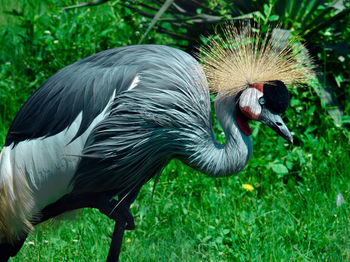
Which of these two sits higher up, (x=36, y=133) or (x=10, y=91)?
(x=36, y=133)

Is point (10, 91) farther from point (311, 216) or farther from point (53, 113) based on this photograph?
point (311, 216)

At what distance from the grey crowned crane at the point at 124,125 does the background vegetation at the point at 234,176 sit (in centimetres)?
30

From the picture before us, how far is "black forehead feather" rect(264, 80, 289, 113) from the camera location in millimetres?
2189

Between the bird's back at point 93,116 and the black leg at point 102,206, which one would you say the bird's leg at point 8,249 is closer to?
the black leg at point 102,206

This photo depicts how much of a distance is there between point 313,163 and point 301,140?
204mm

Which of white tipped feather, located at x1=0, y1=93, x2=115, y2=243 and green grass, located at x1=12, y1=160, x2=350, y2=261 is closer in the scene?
white tipped feather, located at x1=0, y1=93, x2=115, y2=243

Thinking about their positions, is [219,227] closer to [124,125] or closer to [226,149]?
[226,149]

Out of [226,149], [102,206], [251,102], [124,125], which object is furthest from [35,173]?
[251,102]

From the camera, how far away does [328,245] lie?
270 centimetres

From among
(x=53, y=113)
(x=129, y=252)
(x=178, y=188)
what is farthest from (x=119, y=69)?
(x=178, y=188)

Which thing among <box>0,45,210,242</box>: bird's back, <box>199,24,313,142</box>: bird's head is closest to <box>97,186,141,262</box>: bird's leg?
<box>0,45,210,242</box>: bird's back

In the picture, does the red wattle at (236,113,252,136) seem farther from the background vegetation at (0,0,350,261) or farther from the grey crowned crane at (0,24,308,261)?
the background vegetation at (0,0,350,261)

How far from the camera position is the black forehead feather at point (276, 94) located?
7.18 feet

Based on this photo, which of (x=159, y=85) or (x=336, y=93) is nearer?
(x=159, y=85)
